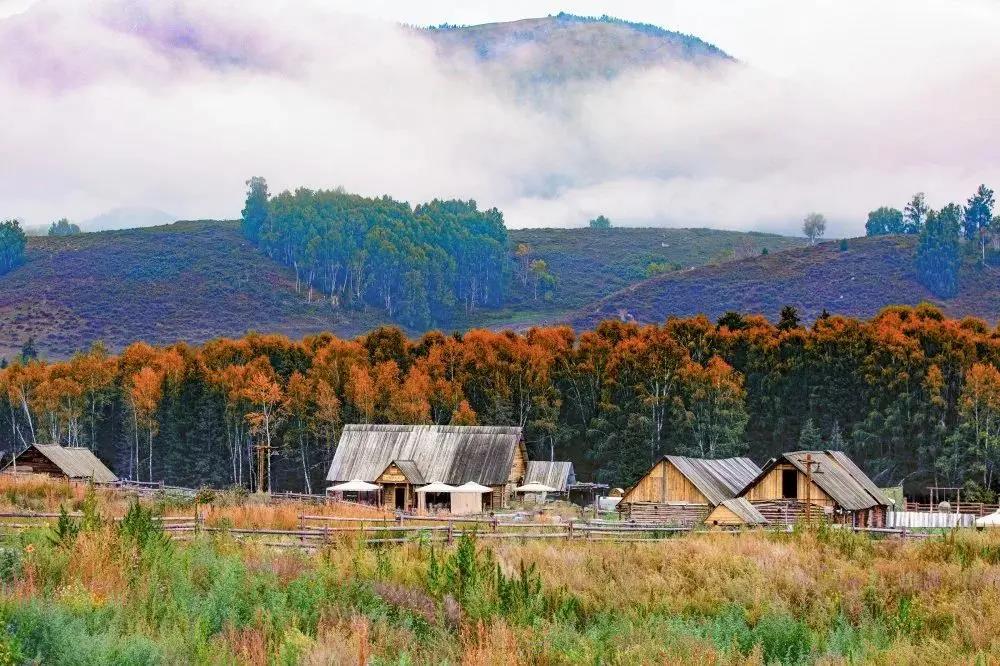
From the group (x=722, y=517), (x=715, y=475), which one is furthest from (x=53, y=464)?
(x=722, y=517)

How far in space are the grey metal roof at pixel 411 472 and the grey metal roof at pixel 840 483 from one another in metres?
20.9

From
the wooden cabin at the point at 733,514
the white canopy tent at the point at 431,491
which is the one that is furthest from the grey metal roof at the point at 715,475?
the white canopy tent at the point at 431,491

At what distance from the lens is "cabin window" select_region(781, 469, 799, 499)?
4900 centimetres

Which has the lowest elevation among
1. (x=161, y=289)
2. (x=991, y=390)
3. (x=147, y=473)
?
(x=147, y=473)

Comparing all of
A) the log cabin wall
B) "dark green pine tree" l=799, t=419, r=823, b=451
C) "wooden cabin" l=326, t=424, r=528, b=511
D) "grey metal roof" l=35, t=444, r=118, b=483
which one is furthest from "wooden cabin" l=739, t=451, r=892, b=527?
the log cabin wall

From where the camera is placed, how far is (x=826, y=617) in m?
17.0

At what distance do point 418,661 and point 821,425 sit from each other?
70.0 meters

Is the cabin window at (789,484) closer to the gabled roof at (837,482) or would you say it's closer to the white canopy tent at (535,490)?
the gabled roof at (837,482)

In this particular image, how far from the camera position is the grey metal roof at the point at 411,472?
61.9 metres

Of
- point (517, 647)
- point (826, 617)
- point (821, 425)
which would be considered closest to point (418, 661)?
point (517, 647)

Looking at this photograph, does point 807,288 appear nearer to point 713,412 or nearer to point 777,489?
point 713,412

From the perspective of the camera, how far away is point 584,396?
86750 mm

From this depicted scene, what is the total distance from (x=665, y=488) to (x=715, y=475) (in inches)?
128

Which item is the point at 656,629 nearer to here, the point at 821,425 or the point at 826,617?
the point at 826,617
